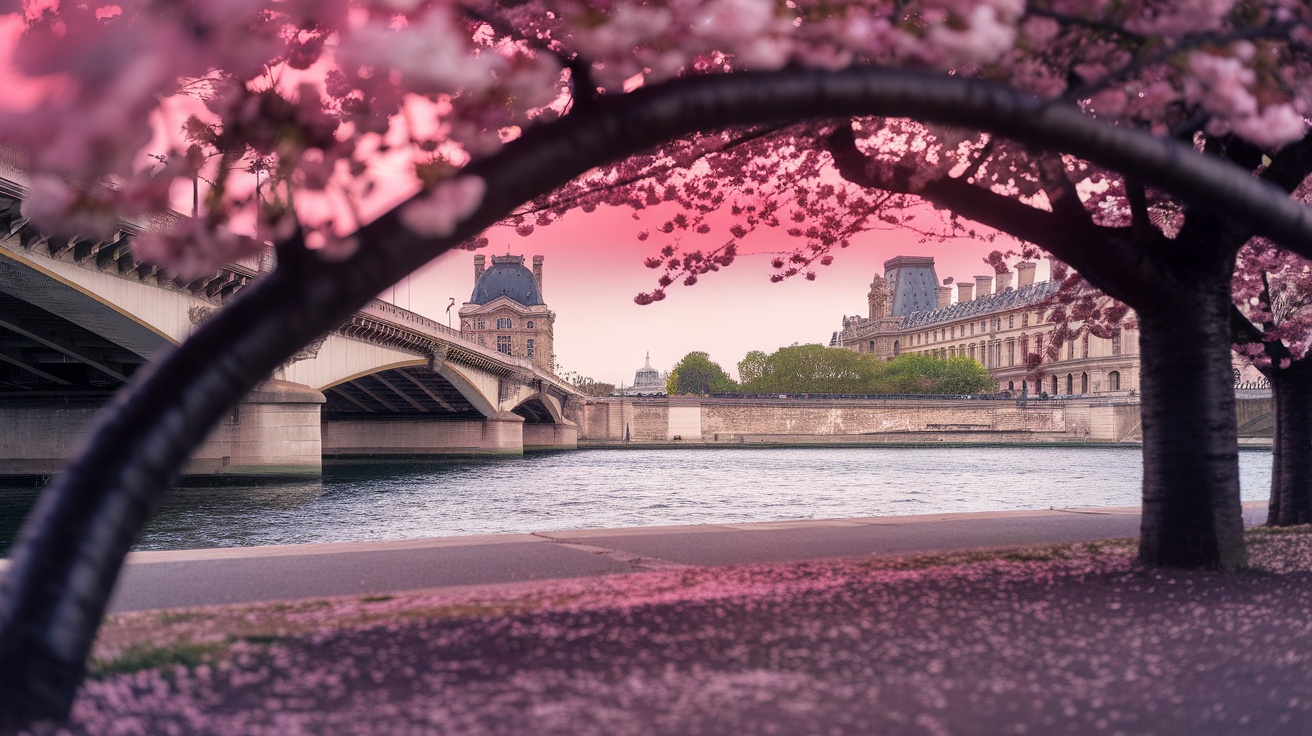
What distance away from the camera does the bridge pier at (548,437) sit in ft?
262

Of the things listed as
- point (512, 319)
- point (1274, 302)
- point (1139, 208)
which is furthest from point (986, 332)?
point (1139, 208)

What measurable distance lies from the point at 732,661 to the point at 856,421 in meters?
96.4

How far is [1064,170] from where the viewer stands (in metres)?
7.78

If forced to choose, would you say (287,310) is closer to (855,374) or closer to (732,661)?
(732,661)

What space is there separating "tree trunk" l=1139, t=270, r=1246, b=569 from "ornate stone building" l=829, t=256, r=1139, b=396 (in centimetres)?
8082

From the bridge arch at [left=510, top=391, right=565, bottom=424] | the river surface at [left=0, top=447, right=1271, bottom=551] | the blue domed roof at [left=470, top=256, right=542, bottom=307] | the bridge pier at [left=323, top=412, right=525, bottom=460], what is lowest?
the river surface at [left=0, top=447, right=1271, bottom=551]

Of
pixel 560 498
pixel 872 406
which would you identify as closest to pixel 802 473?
pixel 560 498

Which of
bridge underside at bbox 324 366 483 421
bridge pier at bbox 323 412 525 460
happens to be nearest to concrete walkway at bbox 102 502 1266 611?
bridge underside at bbox 324 366 483 421

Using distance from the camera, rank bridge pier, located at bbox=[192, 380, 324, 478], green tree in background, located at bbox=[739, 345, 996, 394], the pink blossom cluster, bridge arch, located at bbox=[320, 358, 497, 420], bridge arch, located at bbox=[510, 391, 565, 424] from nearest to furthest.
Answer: the pink blossom cluster < bridge pier, located at bbox=[192, 380, 324, 478] < bridge arch, located at bbox=[320, 358, 497, 420] < bridge arch, located at bbox=[510, 391, 565, 424] < green tree in background, located at bbox=[739, 345, 996, 394]

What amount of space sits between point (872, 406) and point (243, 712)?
3868 inches

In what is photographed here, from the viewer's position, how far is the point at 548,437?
265ft

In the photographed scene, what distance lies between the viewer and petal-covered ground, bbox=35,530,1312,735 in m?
3.75

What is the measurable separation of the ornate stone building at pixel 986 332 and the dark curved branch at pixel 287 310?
3342 inches

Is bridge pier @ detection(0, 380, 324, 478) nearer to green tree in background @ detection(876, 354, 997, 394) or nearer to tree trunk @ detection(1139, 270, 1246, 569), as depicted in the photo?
tree trunk @ detection(1139, 270, 1246, 569)
